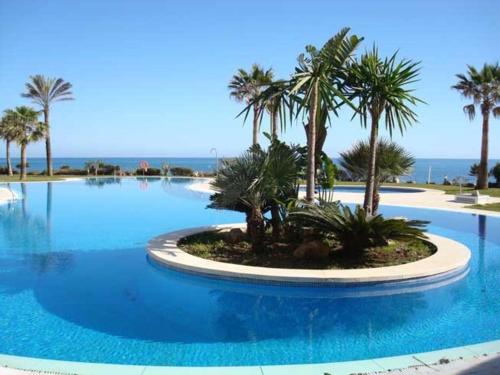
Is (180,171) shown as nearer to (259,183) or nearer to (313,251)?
(259,183)

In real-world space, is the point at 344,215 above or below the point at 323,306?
above

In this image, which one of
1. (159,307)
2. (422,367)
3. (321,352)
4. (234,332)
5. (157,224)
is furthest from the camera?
(157,224)

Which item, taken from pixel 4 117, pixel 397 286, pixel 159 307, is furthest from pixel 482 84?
pixel 4 117

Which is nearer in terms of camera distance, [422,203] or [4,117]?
[422,203]

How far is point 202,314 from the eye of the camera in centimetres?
691

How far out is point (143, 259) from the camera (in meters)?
10.5

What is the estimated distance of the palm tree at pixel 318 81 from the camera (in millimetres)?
9469

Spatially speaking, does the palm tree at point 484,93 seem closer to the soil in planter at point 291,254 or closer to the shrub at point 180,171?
the soil in planter at point 291,254

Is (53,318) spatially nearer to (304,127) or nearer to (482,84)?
(304,127)

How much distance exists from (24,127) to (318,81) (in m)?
33.2

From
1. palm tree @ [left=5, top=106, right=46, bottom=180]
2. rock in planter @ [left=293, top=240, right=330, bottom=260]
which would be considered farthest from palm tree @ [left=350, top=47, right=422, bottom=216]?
palm tree @ [left=5, top=106, right=46, bottom=180]

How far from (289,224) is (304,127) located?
233 cm

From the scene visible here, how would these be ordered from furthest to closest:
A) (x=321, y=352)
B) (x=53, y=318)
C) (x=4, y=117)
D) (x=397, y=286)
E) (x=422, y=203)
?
1. (x=4, y=117)
2. (x=422, y=203)
3. (x=397, y=286)
4. (x=53, y=318)
5. (x=321, y=352)

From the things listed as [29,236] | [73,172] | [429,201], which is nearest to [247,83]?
[429,201]
